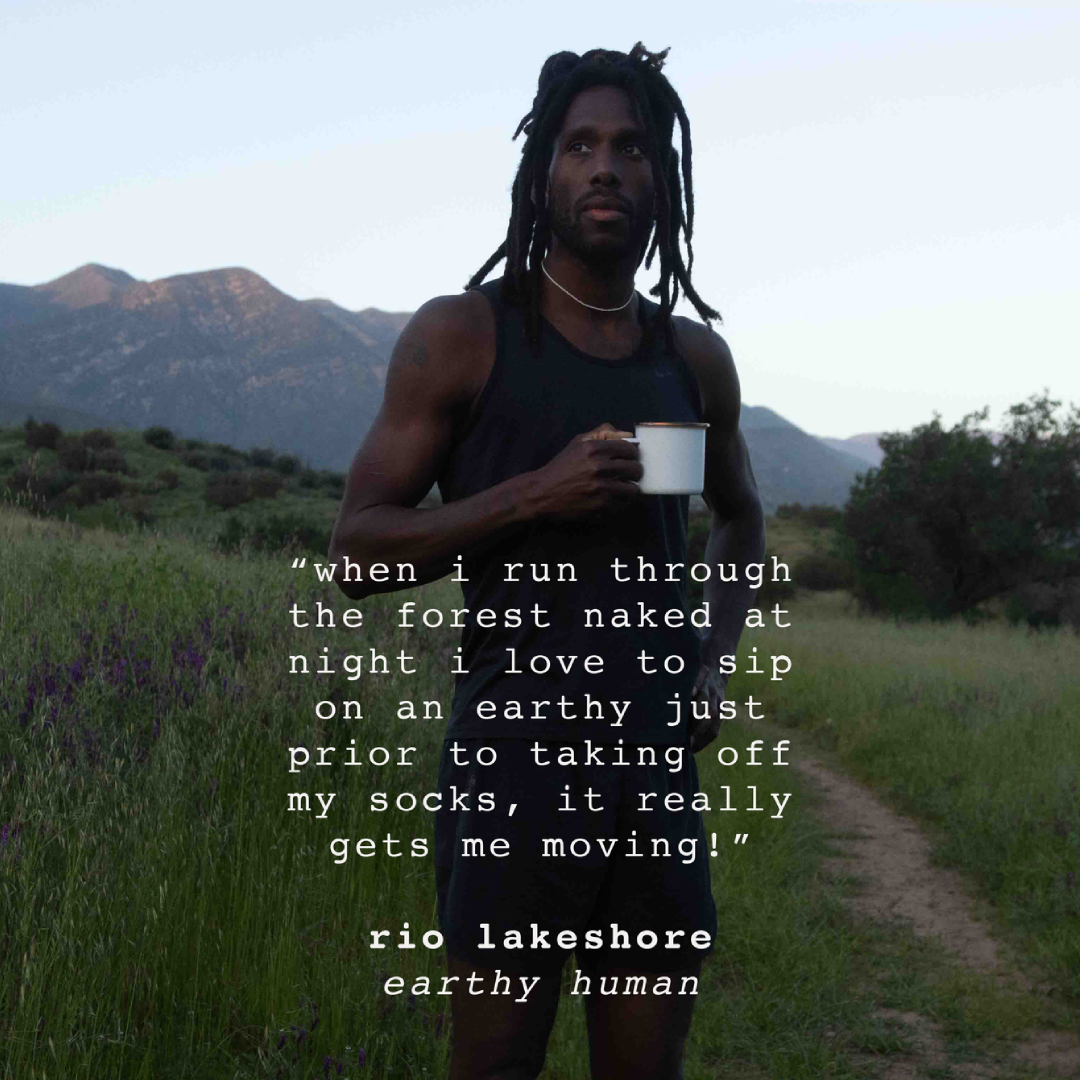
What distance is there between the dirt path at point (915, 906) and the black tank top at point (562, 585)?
2.82 metres

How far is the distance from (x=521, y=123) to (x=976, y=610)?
27843 millimetres

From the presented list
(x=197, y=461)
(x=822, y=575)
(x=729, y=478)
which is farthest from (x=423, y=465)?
(x=822, y=575)

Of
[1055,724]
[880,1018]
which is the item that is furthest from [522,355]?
[1055,724]

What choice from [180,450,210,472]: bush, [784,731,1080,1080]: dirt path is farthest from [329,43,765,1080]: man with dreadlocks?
[180,450,210,472]: bush

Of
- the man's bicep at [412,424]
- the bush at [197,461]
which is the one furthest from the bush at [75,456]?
the man's bicep at [412,424]

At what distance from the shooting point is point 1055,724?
9234 millimetres

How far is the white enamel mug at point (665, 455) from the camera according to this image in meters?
2.01

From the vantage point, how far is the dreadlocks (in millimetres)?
2412

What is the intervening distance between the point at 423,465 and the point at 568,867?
0.80m

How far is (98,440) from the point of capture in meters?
33.9

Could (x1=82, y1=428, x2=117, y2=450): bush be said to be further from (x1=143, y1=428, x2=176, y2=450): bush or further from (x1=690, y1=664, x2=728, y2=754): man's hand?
(x1=690, y1=664, x2=728, y2=754): man's hand

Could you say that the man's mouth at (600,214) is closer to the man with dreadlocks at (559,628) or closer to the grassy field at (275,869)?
the man with dreadlocks at (559,628)

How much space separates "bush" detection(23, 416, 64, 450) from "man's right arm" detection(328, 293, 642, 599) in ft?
107

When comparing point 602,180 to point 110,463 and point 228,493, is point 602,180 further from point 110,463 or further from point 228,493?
point 110,463
